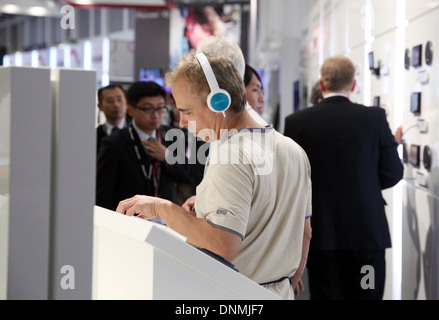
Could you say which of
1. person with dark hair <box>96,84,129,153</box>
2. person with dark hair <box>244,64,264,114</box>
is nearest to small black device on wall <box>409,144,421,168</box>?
person with dark hair <box>244,64,264,114</box>

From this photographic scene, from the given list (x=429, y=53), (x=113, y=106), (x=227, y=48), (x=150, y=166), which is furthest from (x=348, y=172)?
(x=113, y=106)

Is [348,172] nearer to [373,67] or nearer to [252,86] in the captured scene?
[252,86]

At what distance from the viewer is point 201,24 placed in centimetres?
1455

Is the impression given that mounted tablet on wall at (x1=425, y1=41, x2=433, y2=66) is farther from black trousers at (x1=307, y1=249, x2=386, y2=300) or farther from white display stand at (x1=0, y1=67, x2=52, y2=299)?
white display stand at (x1=0, y1=67, x2=52, y2=299)

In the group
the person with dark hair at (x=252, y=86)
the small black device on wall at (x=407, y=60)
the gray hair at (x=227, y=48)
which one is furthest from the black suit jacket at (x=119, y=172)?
the small black device on wall at (x=407, y=60)

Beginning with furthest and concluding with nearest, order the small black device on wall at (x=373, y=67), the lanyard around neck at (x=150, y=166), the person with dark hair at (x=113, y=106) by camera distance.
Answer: the person with dark hair at (x=113, y=106), the small black device on wall at (x=373, y=67), the lanyard around neck at (x=150, y=166)

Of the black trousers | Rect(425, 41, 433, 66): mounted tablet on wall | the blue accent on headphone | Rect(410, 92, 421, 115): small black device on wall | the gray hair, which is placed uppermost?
Rect(425, 41, 433, 66): mounted tablet on wall

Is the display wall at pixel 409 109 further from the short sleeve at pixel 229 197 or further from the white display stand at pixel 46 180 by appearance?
the white display stand at pixel 46 180

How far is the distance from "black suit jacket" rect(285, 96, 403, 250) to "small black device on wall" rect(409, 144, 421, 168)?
11 cm

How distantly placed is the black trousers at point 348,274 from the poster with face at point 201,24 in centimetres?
1068

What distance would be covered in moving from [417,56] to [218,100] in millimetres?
2225

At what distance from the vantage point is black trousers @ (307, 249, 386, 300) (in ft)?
11.5

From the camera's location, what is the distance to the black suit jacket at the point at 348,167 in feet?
11.0
